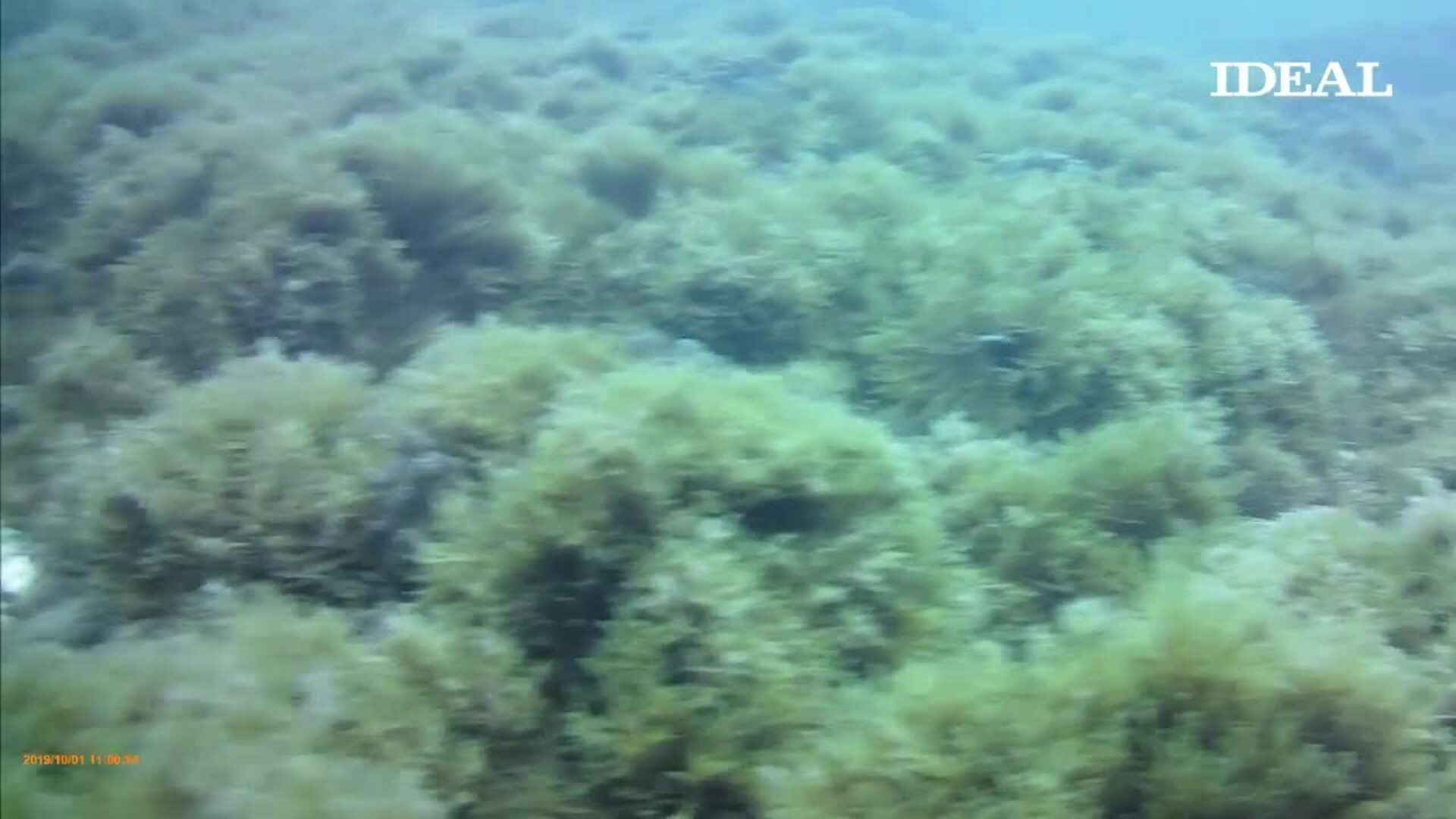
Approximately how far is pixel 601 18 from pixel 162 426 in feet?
15.0

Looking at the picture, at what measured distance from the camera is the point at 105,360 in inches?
122

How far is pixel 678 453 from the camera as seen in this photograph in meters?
2.65

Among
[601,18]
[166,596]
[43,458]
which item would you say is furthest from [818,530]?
[601,18]

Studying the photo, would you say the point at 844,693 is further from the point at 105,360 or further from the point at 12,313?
the point at 12,313
